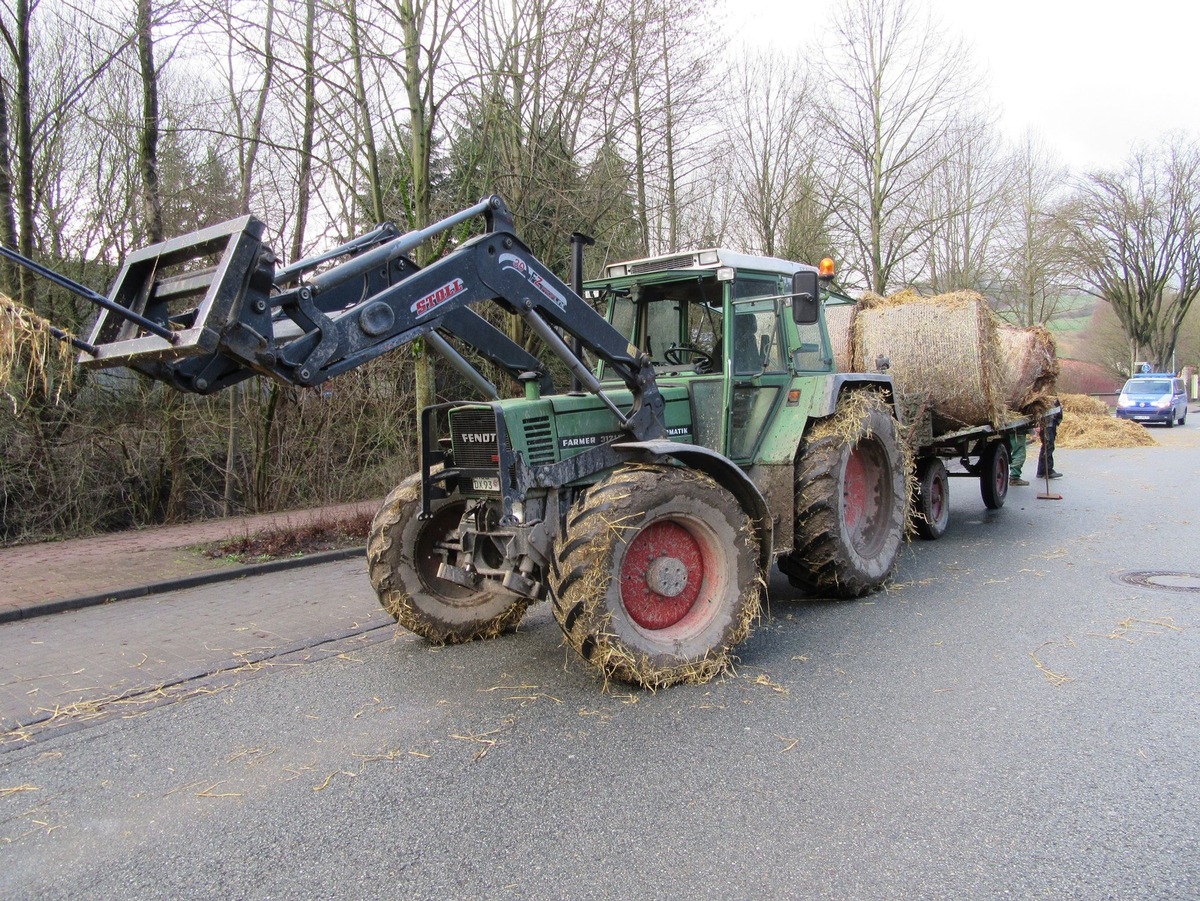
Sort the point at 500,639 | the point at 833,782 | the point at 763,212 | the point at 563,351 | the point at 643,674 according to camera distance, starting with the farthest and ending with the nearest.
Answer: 1. the point at 763,212
2. the point at 500,639
3. the point at 563,351
4. the point at 643,674
5. the point at 833,782

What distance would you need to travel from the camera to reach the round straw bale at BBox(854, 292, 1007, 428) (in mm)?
9352

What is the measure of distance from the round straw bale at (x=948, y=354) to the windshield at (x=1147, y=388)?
23165 millimetres

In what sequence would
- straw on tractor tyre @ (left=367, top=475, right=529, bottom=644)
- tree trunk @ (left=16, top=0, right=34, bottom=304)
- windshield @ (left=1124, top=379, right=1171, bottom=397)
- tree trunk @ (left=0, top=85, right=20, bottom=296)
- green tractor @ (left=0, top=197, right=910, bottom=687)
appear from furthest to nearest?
windshield @ (left=1124, top=379, right=1171, bottom=397) → tree trunk @ (left=16, top=0, right=34, bottom=304) → tree trunk @ (left=0, top=85, right=20, bottom=296) → straw on tractor tyre @ (left=367, top=475, right=529, bottom=644) → green tractor @ (left=0, top=197, right=910, bottom=687)

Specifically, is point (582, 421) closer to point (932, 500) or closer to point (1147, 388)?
point (932, 500)

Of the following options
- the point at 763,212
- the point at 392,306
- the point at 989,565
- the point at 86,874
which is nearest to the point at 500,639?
the point at 392,306

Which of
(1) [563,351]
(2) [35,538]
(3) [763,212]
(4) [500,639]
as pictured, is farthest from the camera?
(3) [763,212]

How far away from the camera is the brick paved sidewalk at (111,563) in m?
7.48

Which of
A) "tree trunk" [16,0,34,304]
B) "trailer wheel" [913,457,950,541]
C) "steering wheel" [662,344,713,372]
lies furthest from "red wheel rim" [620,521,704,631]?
"tree trunk" [16,0,34,304]

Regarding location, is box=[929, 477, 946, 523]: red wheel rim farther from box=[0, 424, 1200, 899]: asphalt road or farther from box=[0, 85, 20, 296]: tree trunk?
box=[0, 85, 20, 296]: tree trunk

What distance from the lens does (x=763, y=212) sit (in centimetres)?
1878

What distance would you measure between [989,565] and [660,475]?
443 centimetres

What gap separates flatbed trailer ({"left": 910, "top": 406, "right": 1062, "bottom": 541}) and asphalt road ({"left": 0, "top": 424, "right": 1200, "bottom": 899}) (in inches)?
118

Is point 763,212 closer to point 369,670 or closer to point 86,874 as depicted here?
point 369,670

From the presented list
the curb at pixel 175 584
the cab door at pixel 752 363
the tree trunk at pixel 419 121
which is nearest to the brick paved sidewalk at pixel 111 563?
the curb at pixel 175 584
